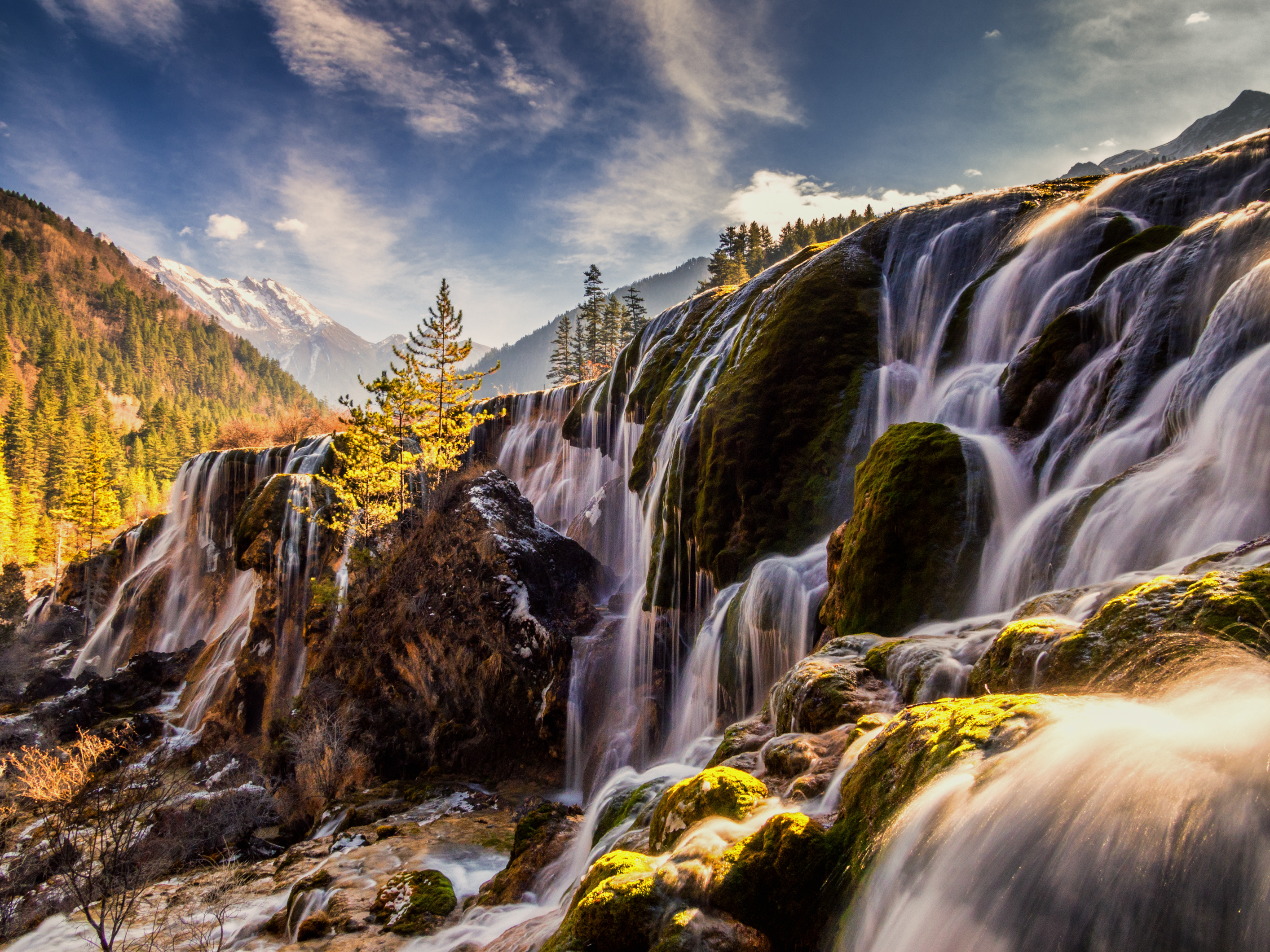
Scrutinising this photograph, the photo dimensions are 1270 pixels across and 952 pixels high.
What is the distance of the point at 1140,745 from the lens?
2641mm

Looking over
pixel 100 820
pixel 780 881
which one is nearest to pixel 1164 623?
pixel 780 881

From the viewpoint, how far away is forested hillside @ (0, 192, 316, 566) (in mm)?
62406

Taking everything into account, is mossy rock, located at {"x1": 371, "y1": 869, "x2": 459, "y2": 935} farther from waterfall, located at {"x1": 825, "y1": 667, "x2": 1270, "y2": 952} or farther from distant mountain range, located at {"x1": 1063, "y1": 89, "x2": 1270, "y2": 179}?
distant mountain range, located at {"x1": 1063, "y1": 89, "x2": 1270, "y2": 179}

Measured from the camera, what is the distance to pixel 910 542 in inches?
324

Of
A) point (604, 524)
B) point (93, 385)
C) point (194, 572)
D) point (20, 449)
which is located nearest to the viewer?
point (604, 524)

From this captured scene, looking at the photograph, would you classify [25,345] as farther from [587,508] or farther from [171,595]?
[587,508]

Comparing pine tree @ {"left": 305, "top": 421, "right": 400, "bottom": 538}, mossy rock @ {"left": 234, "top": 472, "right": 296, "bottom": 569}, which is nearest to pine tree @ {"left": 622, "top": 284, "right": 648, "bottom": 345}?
mossy rock @ {"left": 234, "top": 472, "right": 296, "bottom": 569}

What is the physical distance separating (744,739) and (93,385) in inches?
5635

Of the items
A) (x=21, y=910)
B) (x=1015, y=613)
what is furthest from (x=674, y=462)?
(x=21, y=910)

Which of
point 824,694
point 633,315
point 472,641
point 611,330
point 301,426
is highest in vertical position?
point 633,315

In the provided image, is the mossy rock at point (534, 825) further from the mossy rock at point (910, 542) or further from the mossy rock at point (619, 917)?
the mossy rock at point (619, 917)

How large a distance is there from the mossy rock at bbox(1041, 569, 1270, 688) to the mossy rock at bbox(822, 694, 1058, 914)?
58 cm

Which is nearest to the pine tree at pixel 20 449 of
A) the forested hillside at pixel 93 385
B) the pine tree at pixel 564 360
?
the forested hillside at pixel 93 385

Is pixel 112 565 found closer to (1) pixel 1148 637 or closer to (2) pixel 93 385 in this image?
(1) pixel 1148 637
